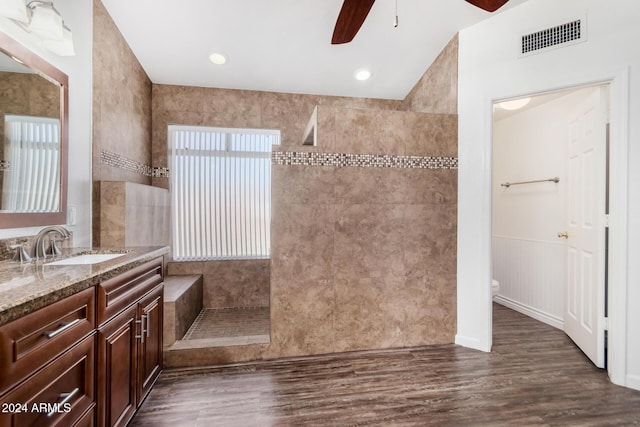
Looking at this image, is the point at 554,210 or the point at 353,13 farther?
the point at 554,210

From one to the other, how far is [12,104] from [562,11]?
366 centimetres

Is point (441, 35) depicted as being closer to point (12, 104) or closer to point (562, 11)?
point (562, 11)

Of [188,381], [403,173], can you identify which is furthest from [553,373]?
[188,381]

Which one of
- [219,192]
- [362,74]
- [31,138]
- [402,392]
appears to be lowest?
[402,392]

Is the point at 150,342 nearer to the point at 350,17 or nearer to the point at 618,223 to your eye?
the point at 350,17

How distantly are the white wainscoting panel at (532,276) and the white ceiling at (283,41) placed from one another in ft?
7.97

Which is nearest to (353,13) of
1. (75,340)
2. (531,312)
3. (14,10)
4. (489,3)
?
(489,3)

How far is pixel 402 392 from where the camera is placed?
75.3 inches

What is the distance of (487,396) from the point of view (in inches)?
73.8

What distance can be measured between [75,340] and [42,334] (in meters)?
0.16

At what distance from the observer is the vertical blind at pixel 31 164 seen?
148 centimetres

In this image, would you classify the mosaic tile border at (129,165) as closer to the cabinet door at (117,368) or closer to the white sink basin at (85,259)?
the white sink basin at (85,259)

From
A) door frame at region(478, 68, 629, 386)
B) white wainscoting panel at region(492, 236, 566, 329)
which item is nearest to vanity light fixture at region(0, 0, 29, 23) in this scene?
door frame at region(478, 68, 629, 386)

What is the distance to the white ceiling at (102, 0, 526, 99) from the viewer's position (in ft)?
7.50
